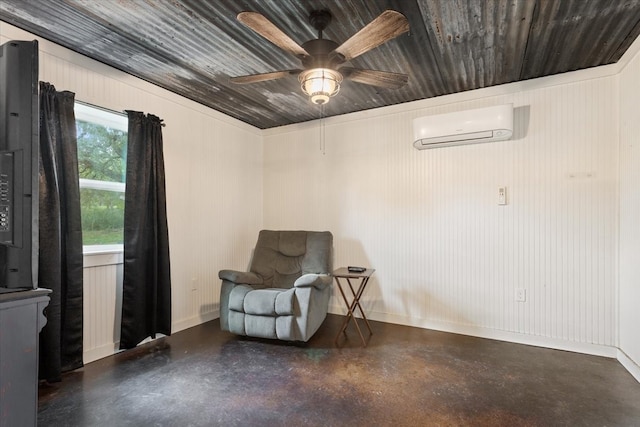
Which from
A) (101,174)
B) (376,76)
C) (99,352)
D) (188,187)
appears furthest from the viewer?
(188,187)

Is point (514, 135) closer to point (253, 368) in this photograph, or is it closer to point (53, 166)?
point (253, 368)

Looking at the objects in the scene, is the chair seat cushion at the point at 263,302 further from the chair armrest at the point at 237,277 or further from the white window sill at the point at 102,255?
the white window sill at the point at 102,255

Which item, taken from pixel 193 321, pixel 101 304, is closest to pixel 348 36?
pixel 101 304

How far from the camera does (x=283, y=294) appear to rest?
2.65 m

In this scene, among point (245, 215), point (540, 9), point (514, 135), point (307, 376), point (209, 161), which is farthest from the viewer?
point (245, 215)

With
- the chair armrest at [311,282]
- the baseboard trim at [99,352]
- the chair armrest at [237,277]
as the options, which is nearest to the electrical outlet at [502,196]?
the chair armrest at [311,282]

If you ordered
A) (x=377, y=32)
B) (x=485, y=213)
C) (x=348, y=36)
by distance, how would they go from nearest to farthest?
(x=377, y=32) < (x=348, y=36) < (x=485, y=213)

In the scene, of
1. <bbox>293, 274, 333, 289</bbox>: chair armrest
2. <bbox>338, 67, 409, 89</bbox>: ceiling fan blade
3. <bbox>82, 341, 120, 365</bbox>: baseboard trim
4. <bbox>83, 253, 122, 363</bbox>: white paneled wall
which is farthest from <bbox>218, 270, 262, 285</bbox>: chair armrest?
<bbox>338, 67, 409, 89</bbox>: ceiling fan blade

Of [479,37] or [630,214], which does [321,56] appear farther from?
[630,214]

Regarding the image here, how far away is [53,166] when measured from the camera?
207 centimetres

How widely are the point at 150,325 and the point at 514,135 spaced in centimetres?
374

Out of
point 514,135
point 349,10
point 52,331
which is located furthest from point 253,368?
point 514,135

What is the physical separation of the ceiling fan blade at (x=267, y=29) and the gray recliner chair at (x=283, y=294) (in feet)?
5.78

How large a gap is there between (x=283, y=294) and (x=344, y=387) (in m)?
0.90
